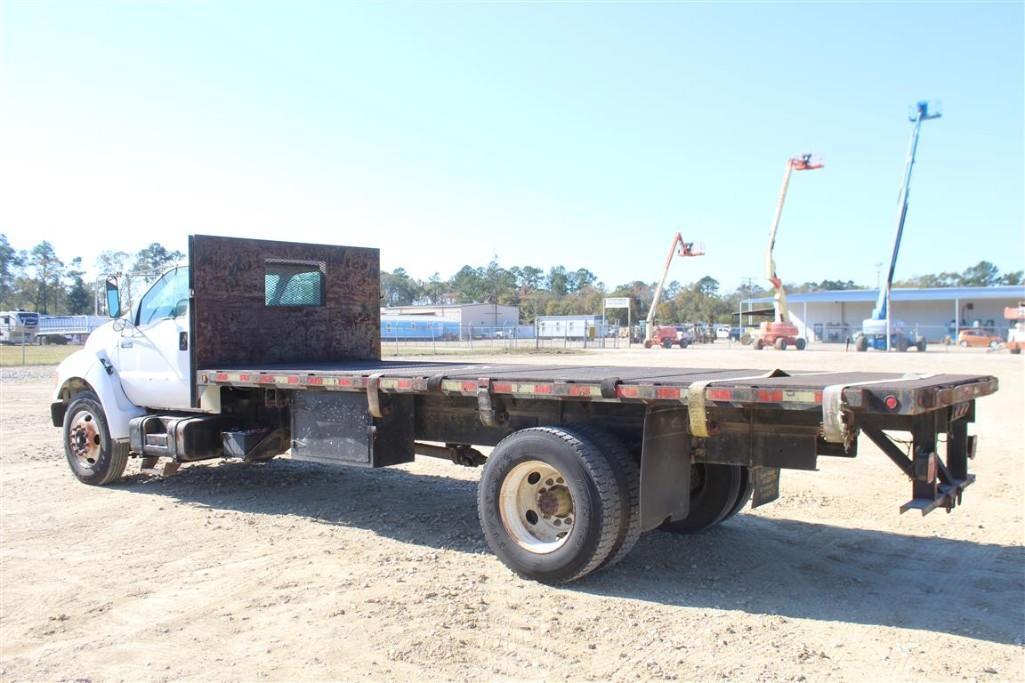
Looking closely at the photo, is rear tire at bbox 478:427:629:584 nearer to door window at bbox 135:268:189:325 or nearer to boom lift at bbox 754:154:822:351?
door window at bbox 135:268:189:325

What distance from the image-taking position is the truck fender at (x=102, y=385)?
27.8 ft

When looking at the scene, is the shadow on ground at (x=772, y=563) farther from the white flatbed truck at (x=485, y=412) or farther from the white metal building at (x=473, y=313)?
the white metal building at (x=473, y=313)

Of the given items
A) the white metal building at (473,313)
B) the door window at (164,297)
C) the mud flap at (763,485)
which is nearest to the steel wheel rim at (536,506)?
the mud flap at (763,485)

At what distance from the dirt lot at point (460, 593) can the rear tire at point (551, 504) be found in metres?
0.21

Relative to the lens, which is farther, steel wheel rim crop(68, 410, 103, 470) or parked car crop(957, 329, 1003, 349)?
parked car crop(957, 329, 1003, 349)

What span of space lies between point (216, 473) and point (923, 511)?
743 cm

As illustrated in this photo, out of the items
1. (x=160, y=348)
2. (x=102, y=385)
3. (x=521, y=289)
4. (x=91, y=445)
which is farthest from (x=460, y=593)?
(x=521, y=289)

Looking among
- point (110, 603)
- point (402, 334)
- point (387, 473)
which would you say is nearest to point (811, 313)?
point (402, 334)

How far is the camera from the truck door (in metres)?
8.13

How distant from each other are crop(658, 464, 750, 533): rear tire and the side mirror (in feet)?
20.5

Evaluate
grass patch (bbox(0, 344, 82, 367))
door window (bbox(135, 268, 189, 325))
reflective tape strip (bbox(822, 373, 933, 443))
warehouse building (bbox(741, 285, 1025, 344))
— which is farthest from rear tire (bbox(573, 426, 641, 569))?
warehouse building (bbox(741, 285, 1025, 344))

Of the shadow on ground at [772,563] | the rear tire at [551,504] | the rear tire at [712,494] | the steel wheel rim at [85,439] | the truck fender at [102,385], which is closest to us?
the shadow on ground at [772,563]

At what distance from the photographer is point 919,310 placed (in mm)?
67375

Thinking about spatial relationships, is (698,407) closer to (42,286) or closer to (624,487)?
(624,487)
